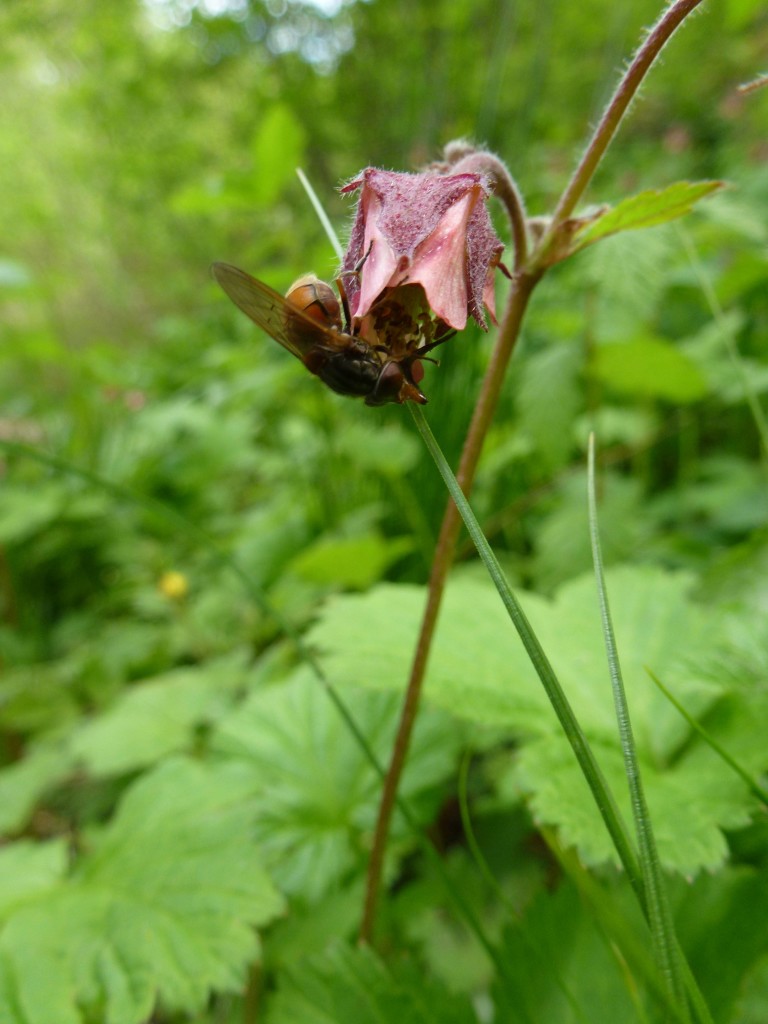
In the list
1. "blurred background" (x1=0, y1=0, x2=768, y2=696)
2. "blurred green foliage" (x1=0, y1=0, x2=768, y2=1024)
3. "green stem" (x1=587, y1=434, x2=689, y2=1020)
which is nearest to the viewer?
"green stem" (x1=587, y1=434, x2=689, y2=1020)

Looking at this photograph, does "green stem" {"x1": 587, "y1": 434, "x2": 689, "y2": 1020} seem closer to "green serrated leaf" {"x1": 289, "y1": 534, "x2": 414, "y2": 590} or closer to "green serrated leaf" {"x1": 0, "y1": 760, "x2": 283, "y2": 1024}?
"green serrated leaf" {"x1": 0, "y1": 760, "x2": 283, "y2": 1024}

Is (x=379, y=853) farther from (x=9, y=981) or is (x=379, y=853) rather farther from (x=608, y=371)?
(x=608, y=371)

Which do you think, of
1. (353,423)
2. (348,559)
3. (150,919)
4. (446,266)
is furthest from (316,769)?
(353,423)

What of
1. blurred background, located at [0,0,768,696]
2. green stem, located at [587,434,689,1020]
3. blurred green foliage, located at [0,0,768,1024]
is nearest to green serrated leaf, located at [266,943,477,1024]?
blurred green foliage, located at [0,0,768,1024]

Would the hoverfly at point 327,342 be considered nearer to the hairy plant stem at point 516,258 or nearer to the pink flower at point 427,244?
the pink flower at point 427,244

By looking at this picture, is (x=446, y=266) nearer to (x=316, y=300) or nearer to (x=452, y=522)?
(x=316, y=300)

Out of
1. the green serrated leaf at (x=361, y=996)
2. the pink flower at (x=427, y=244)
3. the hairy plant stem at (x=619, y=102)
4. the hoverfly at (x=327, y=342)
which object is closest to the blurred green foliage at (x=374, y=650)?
the green serrated leaf at (x=361, y=996)
